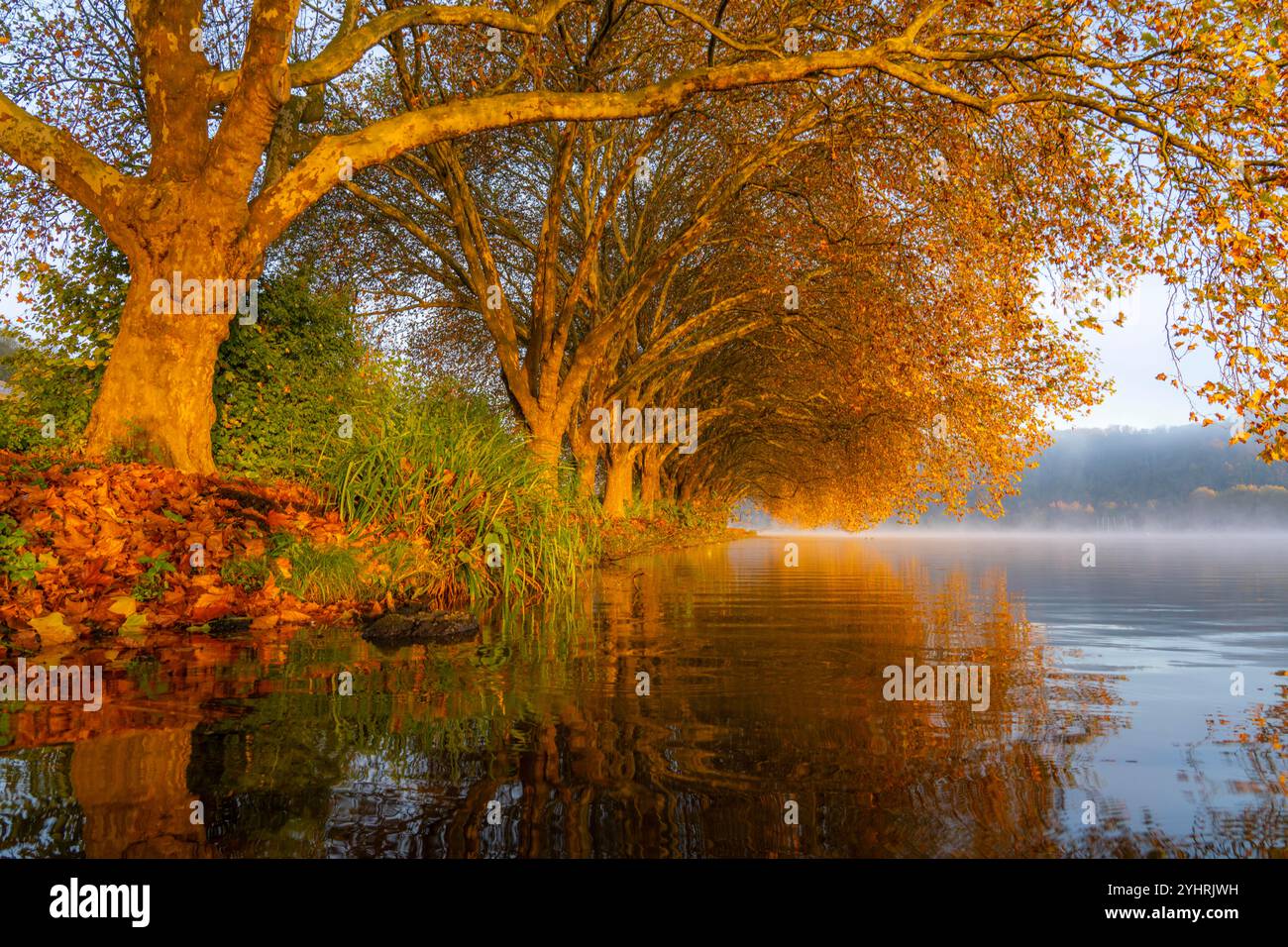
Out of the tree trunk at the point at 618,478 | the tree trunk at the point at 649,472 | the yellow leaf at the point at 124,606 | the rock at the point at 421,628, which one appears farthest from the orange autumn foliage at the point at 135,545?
the tree trunk at the point at 649,472

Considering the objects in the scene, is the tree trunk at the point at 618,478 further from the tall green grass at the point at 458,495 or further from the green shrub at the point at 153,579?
the green shrub at the point at 153,579

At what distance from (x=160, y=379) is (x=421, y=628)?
4.62 m

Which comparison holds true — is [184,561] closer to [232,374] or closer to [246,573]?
[246,573]

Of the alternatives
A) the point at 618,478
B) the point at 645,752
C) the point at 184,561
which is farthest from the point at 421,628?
the point at 618,478

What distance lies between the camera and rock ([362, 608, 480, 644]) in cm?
628

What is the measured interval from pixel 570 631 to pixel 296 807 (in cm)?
421

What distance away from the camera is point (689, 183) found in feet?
77.0

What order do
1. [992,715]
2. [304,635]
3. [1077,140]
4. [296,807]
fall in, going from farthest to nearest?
1. [1077,140]
2. [304,635]
3. [992,715]
4. [296,807]

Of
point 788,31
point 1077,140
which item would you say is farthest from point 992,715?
point 788,31

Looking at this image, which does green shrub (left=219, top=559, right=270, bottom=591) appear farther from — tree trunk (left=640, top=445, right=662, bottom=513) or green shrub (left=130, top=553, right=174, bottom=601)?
tree trunk (left=640, top=445, right=662, bottom=513)

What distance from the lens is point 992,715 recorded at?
12.8ft

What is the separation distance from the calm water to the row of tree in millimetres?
5012

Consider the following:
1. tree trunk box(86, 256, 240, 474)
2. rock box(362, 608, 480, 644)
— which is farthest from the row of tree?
rock box(362, 608, 480, 644)
